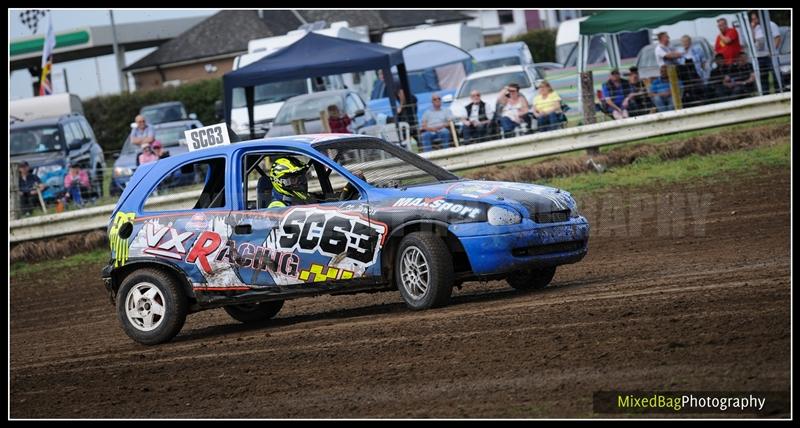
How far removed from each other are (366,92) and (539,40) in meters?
16.7

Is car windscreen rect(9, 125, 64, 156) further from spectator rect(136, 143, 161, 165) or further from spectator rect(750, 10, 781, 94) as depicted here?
spectator rect(750, 10, 781, 94)

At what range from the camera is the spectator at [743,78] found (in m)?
17.8

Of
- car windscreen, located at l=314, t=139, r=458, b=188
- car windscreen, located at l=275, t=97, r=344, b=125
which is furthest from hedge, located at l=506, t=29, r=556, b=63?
car windscreen, located at l=314, t=139, r=458, b=188

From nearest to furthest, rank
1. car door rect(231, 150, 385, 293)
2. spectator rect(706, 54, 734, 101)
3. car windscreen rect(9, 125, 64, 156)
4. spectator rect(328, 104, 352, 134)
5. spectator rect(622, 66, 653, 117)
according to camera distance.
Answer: car door rect(231, 150, 385, 293) → spectator rect(706, 54, 734, 101) → spectator rect(622, 66, 653, 117) → spectator rect(328, 104, 352, 134) → car windscreen rect(9, 125, 64, 156)

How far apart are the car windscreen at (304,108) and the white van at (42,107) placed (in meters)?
10.6

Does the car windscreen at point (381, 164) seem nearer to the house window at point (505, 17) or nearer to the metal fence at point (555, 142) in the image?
the metal fence at point (555, 142)

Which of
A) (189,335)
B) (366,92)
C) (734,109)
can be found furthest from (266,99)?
(189,335)

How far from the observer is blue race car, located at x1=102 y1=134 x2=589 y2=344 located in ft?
28.3

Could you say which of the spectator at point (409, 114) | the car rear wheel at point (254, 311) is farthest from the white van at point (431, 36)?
the car rear wheel at point (254, 311)

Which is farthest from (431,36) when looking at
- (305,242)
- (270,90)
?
(305,242)

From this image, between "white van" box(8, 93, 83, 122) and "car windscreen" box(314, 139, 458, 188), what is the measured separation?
22915 millimetres

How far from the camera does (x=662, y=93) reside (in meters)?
17.9

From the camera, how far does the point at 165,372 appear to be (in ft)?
27.0

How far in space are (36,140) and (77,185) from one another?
6110 mm
